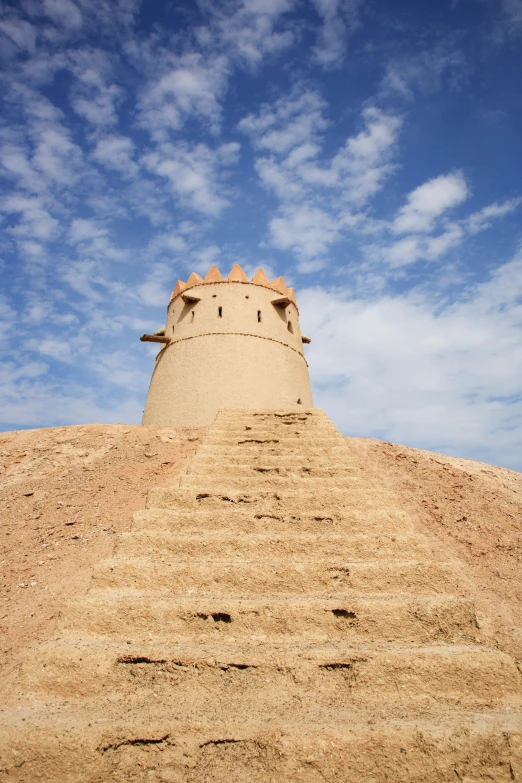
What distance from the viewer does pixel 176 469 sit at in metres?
7.70

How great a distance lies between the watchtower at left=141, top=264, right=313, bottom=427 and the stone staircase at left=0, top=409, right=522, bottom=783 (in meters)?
9.57

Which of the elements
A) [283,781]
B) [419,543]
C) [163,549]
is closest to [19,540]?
[163,549]

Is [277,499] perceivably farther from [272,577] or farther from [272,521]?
[272,577]

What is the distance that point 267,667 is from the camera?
3.06 metres

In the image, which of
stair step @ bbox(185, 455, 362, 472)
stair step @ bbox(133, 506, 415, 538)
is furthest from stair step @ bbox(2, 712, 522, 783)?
stair step @ bbox(185, 455, 362, 472)

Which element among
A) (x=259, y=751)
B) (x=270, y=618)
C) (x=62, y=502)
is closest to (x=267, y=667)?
(x=270, y=618)

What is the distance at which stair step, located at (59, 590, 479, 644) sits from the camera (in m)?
3.45

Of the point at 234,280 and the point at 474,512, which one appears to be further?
the point at 234,280

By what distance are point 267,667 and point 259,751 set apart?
58 cm

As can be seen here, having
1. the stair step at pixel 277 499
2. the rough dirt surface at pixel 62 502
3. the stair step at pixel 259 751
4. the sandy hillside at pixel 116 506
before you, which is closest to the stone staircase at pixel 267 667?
the stair step at pixel 259 751

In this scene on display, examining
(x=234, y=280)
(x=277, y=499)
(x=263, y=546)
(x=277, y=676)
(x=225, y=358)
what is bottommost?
(x=277, y=676)

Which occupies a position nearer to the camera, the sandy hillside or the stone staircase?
the stone staircase

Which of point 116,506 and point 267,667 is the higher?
point 116,506

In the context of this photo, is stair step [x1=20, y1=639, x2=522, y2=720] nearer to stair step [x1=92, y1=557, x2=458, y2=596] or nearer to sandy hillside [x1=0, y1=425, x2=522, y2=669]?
stair step [x1=92, y1=557, x2=458, y2=596]
